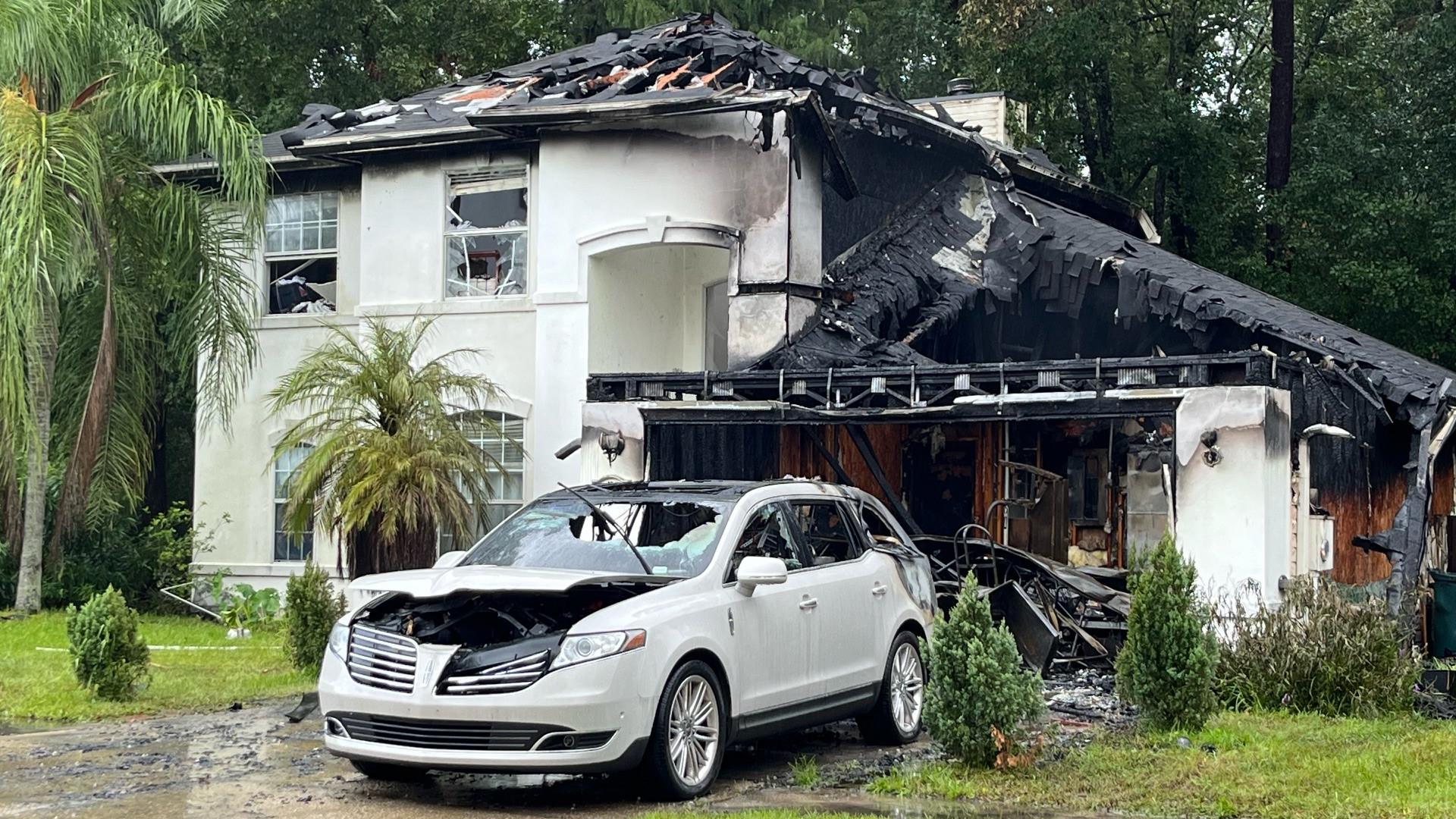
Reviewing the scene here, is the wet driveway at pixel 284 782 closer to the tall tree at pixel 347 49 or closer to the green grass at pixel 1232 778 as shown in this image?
the green grass at pixel 1232 778

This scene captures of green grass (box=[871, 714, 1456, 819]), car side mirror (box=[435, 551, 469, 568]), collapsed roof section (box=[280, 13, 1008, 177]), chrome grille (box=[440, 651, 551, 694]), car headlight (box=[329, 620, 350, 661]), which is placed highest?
collapsed roof section (box=[280, 13, 1008, 177])

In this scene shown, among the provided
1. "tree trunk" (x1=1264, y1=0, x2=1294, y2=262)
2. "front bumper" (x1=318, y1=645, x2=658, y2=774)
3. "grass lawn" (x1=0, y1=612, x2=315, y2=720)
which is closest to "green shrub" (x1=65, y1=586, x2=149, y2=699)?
"grass lawn" (x1=0, y1=612, x2=315, y2=720)

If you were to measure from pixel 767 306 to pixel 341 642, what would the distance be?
32.9 ft

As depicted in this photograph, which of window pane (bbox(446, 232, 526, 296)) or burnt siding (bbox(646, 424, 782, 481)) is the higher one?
window pane (bbox(446, 232, 526, 296))

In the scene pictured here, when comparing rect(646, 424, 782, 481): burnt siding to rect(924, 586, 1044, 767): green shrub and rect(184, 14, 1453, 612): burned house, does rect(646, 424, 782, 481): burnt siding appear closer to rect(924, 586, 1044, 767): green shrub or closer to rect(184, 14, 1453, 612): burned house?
rect(184, 14, 1453, 612): burned house

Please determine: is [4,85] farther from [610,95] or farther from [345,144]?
[610,95]

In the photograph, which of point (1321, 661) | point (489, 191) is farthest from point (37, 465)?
Result: point (1321, 661)

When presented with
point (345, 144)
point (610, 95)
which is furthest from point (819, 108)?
point (345, 144)

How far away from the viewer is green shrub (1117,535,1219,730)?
1018 centimetres

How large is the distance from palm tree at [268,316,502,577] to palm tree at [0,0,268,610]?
273cm

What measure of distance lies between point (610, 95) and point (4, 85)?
6.73m

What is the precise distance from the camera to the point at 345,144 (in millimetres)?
19781

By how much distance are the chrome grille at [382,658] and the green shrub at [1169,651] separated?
15.6ft

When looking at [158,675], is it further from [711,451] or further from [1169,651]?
[1169,651]
